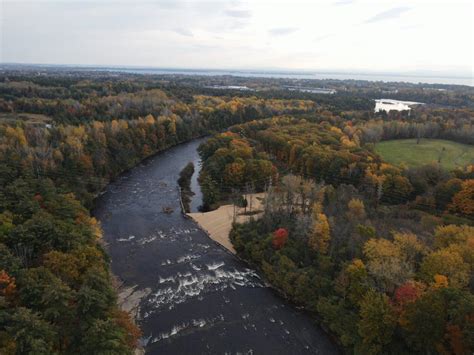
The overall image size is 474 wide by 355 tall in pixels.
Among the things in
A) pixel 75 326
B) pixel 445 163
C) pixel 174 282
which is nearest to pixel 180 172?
pixel 174 282

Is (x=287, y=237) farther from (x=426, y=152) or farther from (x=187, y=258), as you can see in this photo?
(x=426, y=152)

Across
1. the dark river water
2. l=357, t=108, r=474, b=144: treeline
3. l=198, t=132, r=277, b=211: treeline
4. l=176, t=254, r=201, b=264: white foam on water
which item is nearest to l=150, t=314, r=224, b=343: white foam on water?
the dark river water

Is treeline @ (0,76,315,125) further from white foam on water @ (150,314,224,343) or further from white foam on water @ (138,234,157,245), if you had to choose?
white foam on water @ (150,314,224,343)

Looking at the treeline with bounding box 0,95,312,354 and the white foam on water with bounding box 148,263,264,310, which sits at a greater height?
the treeline with bounding box 0,95,312,354

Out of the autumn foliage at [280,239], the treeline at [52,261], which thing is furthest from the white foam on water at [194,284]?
the treeline at [52,261]

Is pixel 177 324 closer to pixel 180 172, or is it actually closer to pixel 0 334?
pixel 0 334

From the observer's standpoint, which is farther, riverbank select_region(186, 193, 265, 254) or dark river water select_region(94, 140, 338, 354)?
riverbank select_region(186, 193, 265, 254)

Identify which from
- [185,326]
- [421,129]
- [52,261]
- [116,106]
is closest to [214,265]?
Result: [185,326]
